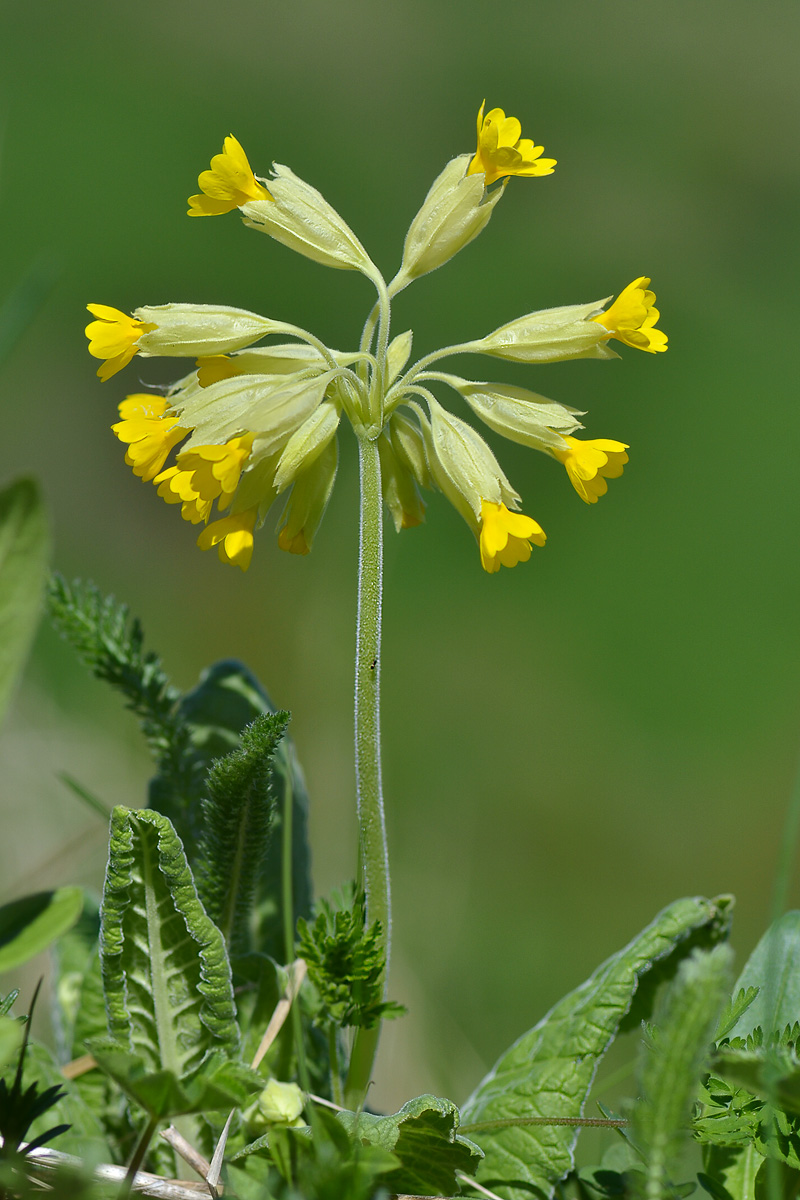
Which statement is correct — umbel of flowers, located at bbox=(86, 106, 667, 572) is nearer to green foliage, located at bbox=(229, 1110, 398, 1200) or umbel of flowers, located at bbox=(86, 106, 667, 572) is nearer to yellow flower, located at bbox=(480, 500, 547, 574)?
yellow flower, located at bbox=(480, 500, 547, 574)

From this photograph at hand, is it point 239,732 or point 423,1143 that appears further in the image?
point 239,732

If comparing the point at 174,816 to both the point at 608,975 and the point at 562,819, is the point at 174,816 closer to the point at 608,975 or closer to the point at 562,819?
the point at 608,975

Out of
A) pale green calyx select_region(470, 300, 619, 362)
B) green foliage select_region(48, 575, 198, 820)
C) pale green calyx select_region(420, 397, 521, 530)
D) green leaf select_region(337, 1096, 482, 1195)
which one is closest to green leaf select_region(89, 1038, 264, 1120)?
green leaf select_region(337, 1096, 482, 1195)

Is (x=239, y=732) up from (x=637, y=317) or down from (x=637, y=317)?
down

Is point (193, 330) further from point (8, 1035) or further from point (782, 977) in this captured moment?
point (782, 977)

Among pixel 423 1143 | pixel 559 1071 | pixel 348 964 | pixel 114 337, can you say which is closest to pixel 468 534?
pixel 114 337

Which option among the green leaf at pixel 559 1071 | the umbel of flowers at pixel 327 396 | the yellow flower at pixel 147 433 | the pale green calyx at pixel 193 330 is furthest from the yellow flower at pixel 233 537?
the green leaf at pixel 559 1071

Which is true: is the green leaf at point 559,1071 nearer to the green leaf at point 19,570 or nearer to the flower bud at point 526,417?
the flower bud at point 526,417
